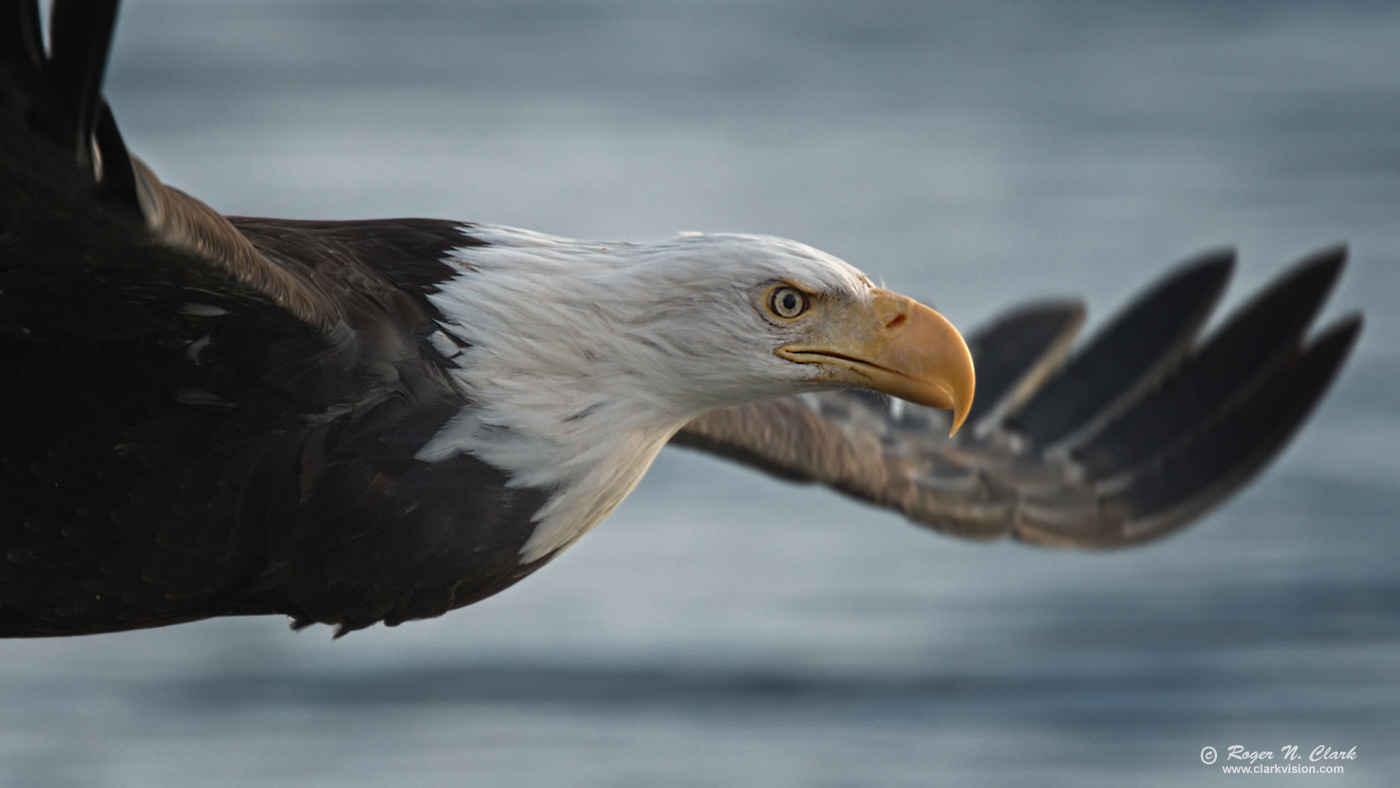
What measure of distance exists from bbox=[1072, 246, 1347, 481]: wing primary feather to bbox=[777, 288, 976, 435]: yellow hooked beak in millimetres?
3218

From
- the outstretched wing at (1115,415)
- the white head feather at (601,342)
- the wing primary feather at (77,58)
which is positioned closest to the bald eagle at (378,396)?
the white head feather at (601,342)

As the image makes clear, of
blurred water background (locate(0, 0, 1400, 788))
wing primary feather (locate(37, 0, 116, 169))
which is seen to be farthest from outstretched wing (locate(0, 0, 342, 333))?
blurred water background (locate(0, 0, 1400, 788))

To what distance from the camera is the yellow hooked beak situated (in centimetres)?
423

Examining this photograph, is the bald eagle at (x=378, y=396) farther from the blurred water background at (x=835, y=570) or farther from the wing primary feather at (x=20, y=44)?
the blurred water background at (x=835, y=570)

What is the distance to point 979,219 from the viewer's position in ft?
63.0

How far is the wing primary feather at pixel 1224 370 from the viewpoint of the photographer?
7.28 meters

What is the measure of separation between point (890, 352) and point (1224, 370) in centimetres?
347

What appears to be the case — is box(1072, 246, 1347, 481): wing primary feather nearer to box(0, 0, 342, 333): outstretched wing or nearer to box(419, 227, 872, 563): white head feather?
box(419, 227, 872, 563): white head feather

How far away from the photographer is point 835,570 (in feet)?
45.2

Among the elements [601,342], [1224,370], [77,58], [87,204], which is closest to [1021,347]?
[1224,370]

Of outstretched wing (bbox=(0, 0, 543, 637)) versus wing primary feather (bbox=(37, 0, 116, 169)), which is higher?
wing primary feather (bbox=(37, 0, 116, 169))

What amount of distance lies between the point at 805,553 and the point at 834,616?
78 centimetres

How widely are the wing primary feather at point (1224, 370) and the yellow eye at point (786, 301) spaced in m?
3.35

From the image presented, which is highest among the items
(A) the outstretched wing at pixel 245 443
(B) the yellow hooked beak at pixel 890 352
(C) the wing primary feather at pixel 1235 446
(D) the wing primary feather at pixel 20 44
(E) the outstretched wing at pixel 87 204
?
(C) the wing primary feather at pixel 1235 446
